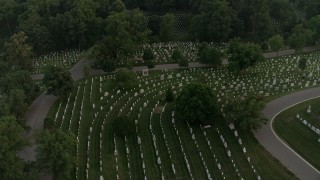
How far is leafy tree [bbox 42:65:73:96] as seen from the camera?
60344 millimetres

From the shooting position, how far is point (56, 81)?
2365 inches

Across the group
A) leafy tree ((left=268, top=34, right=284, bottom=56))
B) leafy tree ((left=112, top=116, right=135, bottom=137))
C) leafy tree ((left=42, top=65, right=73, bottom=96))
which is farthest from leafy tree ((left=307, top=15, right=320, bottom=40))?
leafy tree ((left=42, top=65, right=73, bottom=96))

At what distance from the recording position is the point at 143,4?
318 feet

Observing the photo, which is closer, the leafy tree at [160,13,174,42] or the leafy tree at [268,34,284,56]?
the leafy tree at [268,34,284,56]

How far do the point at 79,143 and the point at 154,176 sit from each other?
1155 cm

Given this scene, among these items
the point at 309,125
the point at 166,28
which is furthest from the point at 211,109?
the point at 166,28

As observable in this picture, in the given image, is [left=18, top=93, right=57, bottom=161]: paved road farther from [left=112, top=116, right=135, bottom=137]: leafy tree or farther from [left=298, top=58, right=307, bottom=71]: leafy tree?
[left=298, top=58, right=307, bottom=71]: leafy tree

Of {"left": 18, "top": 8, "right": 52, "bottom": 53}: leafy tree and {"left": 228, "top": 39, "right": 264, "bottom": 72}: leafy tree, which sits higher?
{"left": 228, "top": 39, "right": 264, "bottom": 72}: leafy tree

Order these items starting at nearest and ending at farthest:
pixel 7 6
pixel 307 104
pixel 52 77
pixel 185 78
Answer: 1. pixel 307 104
2. pixel 52 77
3. pixel 185 78
4. pixel 7 6

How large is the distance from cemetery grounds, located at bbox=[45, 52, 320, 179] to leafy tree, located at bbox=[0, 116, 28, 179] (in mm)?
6668

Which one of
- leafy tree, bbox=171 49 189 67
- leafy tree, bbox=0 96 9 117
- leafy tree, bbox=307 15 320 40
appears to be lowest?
leafy tree, bbox=0 96 9 117

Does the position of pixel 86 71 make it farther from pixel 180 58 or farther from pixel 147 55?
pixel 180 58

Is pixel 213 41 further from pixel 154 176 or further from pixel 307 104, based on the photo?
pixel 154 176

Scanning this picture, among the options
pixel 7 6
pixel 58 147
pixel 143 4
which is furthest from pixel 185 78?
pixel 7 6
